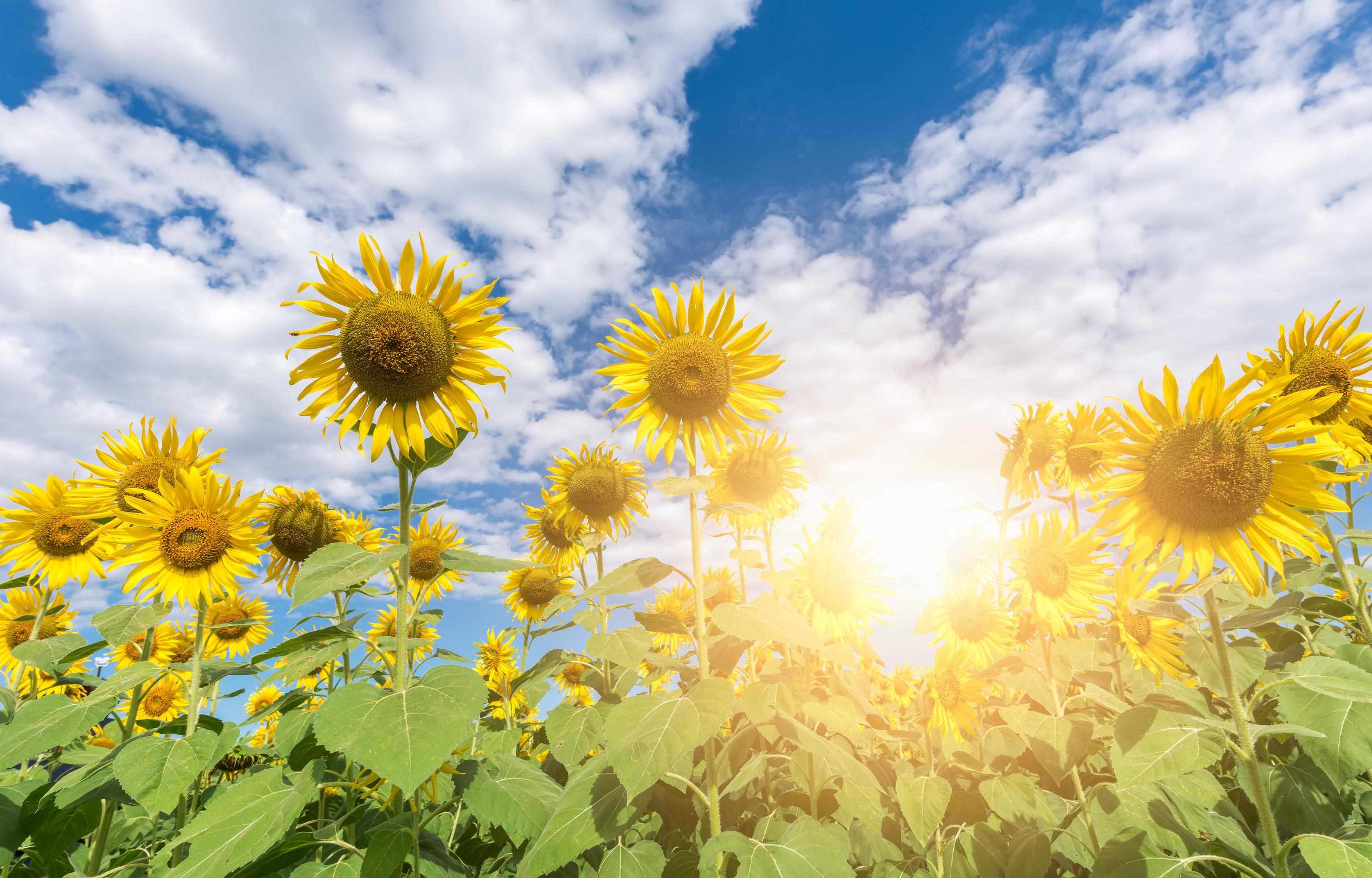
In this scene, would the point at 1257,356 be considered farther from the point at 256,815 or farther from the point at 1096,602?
the point at 256,815

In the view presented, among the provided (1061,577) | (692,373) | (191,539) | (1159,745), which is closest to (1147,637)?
(1061,577)

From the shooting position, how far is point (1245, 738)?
8.97 ft

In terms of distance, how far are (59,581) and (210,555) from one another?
7.29ft

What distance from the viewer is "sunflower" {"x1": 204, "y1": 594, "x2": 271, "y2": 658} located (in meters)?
5.59

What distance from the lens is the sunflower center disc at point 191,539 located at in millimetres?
3699

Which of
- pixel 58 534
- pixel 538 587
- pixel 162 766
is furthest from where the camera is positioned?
pixel 538 587

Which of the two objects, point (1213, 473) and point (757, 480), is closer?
point (1213, 473)

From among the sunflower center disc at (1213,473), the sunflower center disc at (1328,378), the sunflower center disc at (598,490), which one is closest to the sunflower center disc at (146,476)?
the sunflower center disc at (598,490)

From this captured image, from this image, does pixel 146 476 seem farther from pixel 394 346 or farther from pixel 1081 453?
pixel 1081 453

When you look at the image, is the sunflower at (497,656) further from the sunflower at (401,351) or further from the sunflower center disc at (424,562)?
the sunflower at (401,351)

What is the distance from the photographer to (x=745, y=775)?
290cm

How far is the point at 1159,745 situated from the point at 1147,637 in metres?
2.37

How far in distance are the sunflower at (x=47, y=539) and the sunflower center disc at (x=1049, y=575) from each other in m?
6.23

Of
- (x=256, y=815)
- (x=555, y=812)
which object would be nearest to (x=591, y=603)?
(x=555, y=812)
